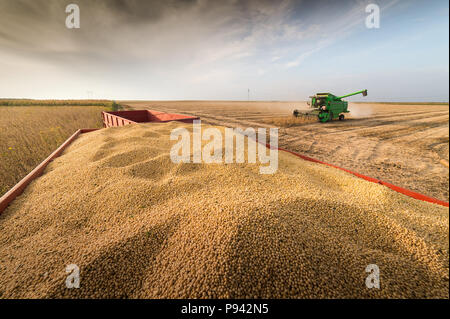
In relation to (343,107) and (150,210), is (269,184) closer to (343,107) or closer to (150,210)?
(150,210)

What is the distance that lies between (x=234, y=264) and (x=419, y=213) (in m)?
1.94

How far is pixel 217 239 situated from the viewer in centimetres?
119

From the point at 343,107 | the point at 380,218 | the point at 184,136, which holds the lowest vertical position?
the point at 380,218

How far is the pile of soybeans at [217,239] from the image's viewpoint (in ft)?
3.30

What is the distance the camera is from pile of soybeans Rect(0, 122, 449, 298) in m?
1.01

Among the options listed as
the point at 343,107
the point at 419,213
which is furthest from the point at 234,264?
the point at 343,107

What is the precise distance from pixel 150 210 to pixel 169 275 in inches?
26.2

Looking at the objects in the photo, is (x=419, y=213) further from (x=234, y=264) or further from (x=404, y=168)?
(x=404, y=168)

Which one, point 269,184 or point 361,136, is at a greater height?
point 361,136

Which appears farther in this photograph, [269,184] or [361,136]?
[361,136]

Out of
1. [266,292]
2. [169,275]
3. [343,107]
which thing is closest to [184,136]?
[169,275]

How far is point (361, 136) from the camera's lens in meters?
6.86

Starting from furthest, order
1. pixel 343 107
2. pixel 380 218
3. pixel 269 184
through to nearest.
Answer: pixel 343 107
pixel 269 184
pixel 380 218
